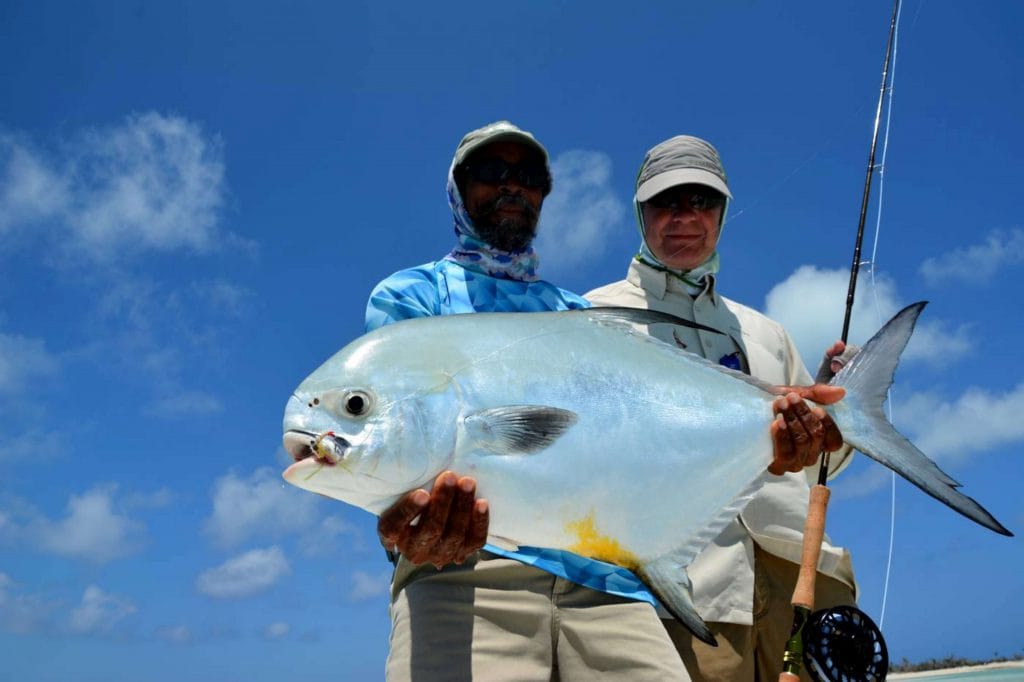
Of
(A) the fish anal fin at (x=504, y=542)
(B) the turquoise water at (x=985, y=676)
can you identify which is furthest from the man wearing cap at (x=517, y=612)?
(B) the turquoise water at (x=985, y=676)

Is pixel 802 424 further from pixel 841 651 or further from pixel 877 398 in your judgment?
pixel 841 651

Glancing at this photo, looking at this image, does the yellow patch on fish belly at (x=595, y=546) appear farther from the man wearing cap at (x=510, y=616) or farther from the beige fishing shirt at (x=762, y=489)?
the beige fishing shirt at (x=762, y=489)

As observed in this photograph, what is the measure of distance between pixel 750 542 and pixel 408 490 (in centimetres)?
217

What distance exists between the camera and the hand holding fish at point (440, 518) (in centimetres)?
203

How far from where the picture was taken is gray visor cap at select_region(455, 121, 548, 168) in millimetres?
3303

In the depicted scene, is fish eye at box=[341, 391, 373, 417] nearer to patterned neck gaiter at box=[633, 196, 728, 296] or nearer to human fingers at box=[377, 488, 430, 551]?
human fingers at box=[377, 488, 430, 551]

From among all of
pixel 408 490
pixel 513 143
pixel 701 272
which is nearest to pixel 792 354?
pixel 701 272

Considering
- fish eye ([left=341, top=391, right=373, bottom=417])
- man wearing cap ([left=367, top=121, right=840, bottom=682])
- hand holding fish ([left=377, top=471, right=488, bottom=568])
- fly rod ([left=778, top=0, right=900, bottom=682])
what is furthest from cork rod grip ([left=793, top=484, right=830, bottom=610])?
fish eye ([left=341, top=391, right=373, bottom=417])

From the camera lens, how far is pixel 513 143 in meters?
3.37

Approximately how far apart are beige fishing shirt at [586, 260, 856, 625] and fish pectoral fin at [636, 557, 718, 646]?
4.06 ft

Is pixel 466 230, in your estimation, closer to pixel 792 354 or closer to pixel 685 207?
pixel 685 207

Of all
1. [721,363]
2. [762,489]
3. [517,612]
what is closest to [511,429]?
[517,612]

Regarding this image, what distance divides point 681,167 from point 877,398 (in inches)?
76.6

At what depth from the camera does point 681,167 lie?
13.3ft
